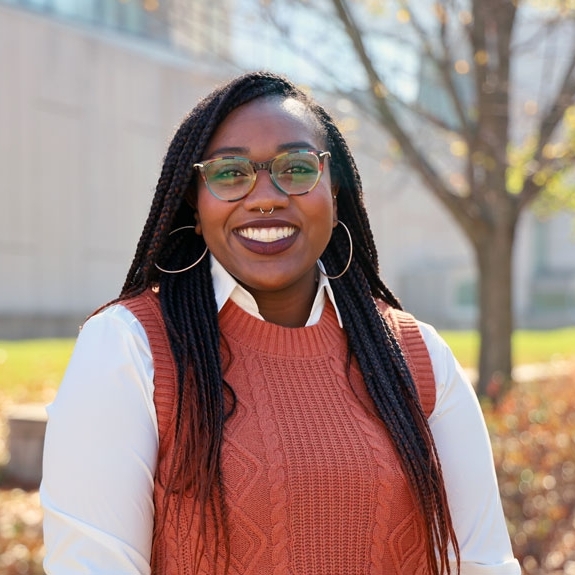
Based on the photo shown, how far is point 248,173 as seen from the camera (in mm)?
2238

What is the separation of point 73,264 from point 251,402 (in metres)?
25.7

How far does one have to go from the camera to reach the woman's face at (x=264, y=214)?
2.25 meters

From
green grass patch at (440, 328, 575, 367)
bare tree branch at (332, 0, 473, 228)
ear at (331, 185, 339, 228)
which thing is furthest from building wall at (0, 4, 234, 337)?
ear at (331, 185, 339, 228)

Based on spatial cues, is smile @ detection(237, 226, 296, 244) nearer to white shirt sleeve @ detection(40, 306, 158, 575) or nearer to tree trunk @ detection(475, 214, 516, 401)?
white shirt sleeve @ detection(40, 306, 158, 575)

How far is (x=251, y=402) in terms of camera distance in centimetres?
214

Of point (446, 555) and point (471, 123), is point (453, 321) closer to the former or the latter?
point (471, 123)

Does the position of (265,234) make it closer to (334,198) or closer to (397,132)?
(334,198)

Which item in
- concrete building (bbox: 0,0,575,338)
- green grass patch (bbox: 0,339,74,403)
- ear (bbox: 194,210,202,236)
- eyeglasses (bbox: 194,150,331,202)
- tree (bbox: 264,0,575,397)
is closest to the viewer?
eyeglasses (bbox: 194,150,331,202)

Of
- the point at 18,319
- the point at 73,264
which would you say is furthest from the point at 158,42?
the point at 18,319

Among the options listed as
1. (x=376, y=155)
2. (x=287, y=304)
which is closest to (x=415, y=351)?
(x=287, y=304)

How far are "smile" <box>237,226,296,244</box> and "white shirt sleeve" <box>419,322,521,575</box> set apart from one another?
51 centimetres

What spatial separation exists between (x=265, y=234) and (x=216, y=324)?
23 cm

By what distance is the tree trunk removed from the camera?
848 centimetres

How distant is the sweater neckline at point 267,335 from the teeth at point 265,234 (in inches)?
6.5
